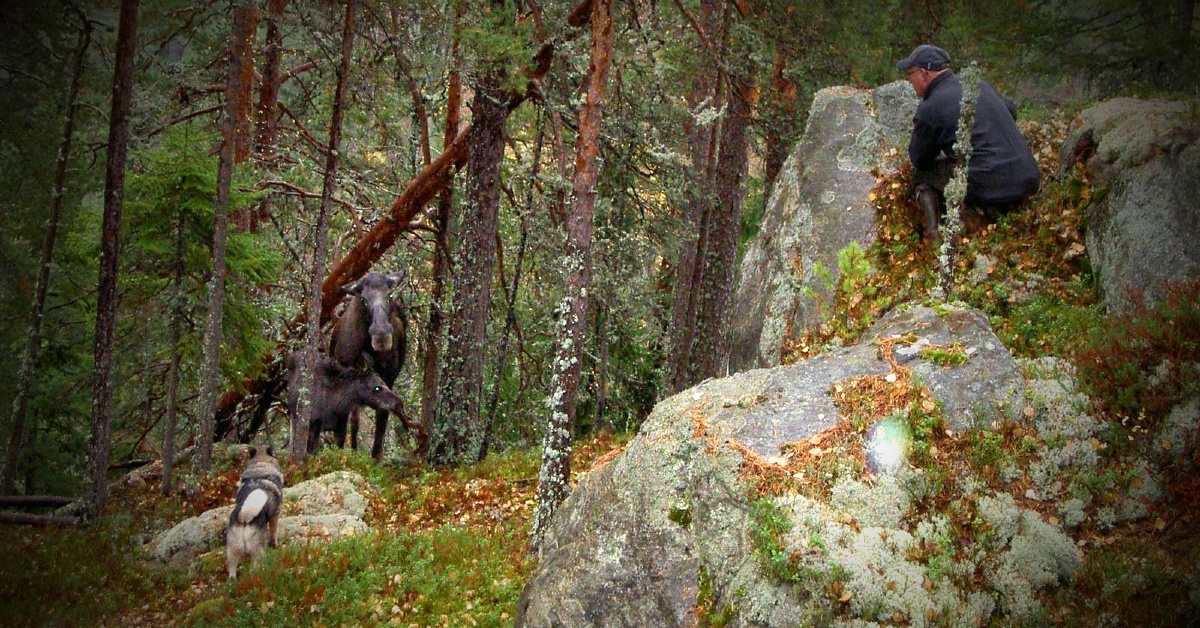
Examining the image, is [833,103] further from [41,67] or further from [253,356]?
[41,67]

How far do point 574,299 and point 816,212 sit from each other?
148 inches

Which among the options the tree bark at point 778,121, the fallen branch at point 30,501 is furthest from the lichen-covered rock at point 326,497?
the tree bark at point 778,121

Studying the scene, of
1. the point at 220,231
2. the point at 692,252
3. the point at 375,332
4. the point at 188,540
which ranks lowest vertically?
the point at 188,540

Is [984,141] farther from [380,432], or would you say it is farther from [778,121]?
[380,432]

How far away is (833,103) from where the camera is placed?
37.3 feet

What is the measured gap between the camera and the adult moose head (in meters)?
13.5

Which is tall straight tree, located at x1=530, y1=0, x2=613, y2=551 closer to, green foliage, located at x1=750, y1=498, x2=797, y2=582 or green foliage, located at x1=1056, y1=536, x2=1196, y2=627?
green foliage, located at x1=750, y1=498, x2=797, y2=582

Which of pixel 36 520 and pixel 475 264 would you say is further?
pixel 475 264

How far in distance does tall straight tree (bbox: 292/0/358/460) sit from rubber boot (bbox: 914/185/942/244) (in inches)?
341

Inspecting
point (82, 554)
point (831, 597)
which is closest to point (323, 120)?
point (82, 554)

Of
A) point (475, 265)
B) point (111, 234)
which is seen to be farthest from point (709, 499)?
point (111, 234)

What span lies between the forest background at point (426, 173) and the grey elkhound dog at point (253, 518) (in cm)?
271

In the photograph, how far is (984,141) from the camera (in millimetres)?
8586

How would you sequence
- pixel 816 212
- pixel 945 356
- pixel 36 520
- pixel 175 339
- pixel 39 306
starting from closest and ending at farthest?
pixel 945 356
pixel 816 212
pixel 36 520
pixel 175 339
pixel 39 306
